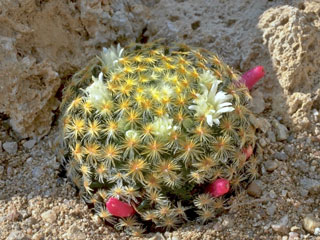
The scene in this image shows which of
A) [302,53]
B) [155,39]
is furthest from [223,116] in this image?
[155,39]

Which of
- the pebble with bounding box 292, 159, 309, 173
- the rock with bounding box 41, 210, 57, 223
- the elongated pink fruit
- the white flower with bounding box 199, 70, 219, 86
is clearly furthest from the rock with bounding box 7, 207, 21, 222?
the pebble with bounding box 292, 159, 309, 173

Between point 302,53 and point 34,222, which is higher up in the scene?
point 302,53

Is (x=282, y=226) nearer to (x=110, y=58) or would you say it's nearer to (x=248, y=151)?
(x=248, y=151)

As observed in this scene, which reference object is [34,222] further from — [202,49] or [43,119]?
[202,49]

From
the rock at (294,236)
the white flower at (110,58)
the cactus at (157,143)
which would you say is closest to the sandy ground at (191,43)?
the rock at (294,236)

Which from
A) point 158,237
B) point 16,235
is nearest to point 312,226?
point 158,237

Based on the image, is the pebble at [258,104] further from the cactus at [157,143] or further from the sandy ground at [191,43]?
the cactus at [157,143]
